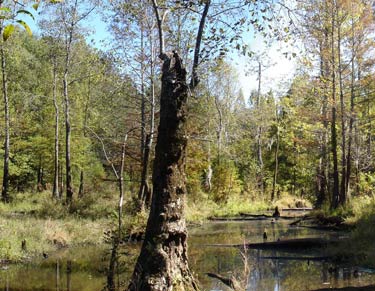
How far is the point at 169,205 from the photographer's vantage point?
7.79 metres

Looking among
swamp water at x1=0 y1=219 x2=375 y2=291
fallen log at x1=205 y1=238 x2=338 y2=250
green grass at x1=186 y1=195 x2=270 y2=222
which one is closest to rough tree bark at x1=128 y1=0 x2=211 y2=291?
swamp water at x1=0 y1=219 x2=375 y2=291

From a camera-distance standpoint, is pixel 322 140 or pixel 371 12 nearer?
pixel 371 12

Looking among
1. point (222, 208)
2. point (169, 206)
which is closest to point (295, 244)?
point (169, 206)

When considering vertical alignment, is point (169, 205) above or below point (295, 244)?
above

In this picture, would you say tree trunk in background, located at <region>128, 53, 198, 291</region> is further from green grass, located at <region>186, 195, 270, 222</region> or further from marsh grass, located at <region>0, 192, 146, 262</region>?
green grass, located at <region>186, 195, 270, 222</region>

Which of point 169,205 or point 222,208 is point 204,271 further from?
point 222,208

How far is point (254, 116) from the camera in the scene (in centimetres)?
4291

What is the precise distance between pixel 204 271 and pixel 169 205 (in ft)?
15.8

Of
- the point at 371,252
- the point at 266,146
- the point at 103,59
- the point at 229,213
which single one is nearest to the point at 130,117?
the point at 103,59

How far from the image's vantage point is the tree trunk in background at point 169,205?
7507 millimetres

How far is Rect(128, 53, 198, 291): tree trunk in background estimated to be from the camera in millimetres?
7507

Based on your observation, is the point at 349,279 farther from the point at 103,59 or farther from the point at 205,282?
the point at 103,59

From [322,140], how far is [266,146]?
20.5m

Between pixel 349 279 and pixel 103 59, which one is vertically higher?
pixel 103 59
